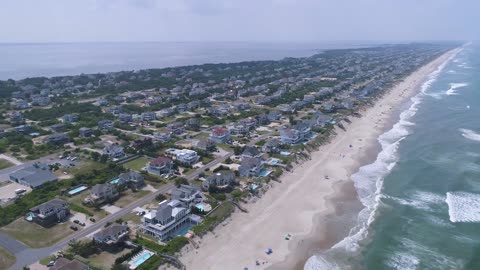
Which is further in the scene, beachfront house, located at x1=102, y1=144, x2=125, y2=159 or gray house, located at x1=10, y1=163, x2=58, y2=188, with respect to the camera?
beachfront house, located at x1=102, y1=144, x2=125, y2=159

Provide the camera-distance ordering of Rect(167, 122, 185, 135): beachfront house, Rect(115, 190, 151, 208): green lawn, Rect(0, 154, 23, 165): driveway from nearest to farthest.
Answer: Rect(115, 190, 151, 208): green lawn, Rect(0, 154, 23, 165): driveway, Rect(167, 122, 185, 135): beachfront house

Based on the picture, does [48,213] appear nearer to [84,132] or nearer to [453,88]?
[84,132]

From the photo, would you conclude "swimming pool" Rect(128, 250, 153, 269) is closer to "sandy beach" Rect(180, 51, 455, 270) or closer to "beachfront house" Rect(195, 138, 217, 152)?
"sandy beach" Rect(180, 51, 455, 270)

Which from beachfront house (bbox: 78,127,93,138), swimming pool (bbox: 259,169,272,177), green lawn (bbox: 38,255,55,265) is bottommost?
swimming pool (bbox: 259,169,272,177)

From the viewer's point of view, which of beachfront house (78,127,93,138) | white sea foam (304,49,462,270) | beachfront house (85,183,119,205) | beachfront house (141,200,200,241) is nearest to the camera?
white sea foam (304,49,462,270)

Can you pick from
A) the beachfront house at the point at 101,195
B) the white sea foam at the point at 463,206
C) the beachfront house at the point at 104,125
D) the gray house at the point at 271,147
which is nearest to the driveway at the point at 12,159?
the beachfront house at the point at 104,125

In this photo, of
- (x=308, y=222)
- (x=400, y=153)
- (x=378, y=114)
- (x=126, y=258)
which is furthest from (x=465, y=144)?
(x=126, y=258)

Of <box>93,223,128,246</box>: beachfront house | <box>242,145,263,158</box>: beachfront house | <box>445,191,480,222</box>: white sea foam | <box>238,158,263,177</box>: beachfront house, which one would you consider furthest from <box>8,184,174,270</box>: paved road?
<box>445,191,480,222</box>: white sea foam

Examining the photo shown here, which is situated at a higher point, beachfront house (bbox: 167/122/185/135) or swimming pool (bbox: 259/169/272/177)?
beachfront house (bbox: 167/122/185/135)

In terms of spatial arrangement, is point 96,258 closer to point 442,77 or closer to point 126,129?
point 126,129
